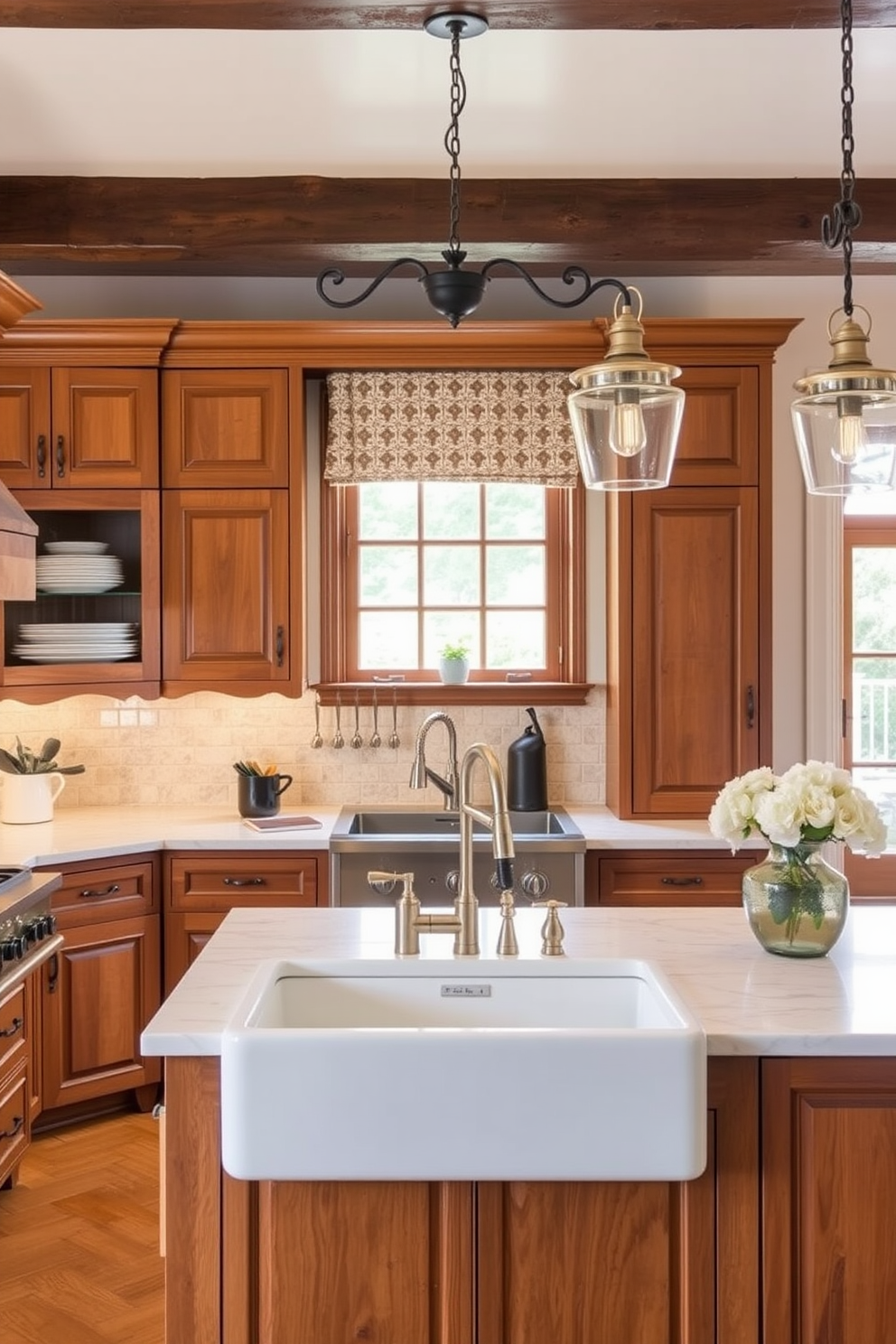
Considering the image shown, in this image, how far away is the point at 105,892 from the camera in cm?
367

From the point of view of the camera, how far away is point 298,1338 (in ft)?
5.83

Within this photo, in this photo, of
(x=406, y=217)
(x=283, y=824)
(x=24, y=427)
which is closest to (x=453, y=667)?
(x=283, y=824)

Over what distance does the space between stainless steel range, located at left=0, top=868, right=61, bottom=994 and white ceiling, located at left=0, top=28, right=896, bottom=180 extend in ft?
6.63

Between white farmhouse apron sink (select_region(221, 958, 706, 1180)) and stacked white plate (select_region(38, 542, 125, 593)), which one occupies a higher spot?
stacked white plate (select_region(38, 542, 125, 593))

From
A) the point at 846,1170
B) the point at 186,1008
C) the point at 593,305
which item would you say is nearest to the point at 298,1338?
the point at 186,1008

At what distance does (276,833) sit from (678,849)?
1.30m

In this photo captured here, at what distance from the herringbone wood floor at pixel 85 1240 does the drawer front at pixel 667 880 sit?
1.63m

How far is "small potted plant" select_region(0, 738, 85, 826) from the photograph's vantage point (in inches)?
156

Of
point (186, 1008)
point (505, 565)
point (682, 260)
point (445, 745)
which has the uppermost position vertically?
point (682, 260)

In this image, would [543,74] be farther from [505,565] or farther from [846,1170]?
[846,1170]

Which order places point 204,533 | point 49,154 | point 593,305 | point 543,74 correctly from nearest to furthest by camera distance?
point 543,74 → point 49,154 → point 204,533 → point 593,305

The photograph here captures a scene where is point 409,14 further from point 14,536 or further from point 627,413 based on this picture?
point 14,536

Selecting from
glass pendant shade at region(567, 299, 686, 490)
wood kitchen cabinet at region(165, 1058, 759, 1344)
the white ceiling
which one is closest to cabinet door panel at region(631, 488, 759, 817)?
the white ceiling

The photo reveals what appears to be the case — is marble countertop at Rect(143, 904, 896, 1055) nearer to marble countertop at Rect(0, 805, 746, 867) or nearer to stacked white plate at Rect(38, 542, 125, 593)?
marble countertop at Rect(0, 805, 746, 867)
